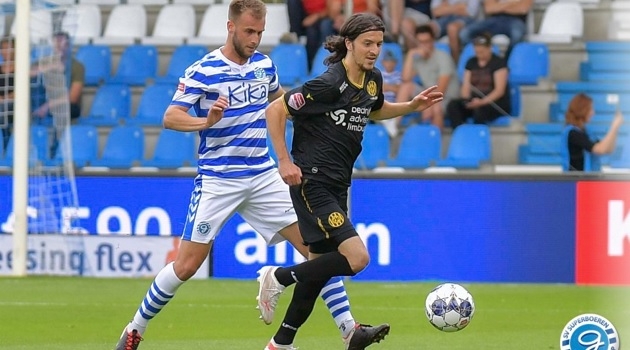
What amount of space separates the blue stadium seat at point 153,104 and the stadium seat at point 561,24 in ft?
16.2

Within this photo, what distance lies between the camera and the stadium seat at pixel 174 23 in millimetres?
19562

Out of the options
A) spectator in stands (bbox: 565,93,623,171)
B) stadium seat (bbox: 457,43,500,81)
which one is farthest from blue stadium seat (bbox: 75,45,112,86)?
spectator in stands (bbox: 565,93,623,171)

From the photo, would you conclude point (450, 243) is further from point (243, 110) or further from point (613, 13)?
point (243, 110)

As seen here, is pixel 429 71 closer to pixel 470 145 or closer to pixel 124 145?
pixel 470 145

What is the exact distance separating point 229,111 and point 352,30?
0.95m

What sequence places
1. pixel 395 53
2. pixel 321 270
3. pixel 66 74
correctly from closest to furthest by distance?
1. pixel 321 270
2. pixel 66 74
3. pixel 395 53

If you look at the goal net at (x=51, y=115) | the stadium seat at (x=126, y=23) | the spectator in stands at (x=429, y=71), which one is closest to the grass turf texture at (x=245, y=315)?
the goal net at (x=51, y=115)

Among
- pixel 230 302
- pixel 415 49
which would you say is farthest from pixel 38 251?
pixel 415 49

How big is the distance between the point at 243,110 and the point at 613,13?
11.4 m

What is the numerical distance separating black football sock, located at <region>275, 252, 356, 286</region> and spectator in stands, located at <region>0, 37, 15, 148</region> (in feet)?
27.0

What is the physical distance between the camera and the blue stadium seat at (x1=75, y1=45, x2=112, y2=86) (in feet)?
61.5

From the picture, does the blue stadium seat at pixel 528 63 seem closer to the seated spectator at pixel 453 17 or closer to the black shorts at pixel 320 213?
the seated spectator at pixel 453 17

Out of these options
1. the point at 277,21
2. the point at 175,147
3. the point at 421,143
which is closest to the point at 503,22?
the point at 421,143

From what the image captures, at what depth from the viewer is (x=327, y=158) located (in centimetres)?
790
